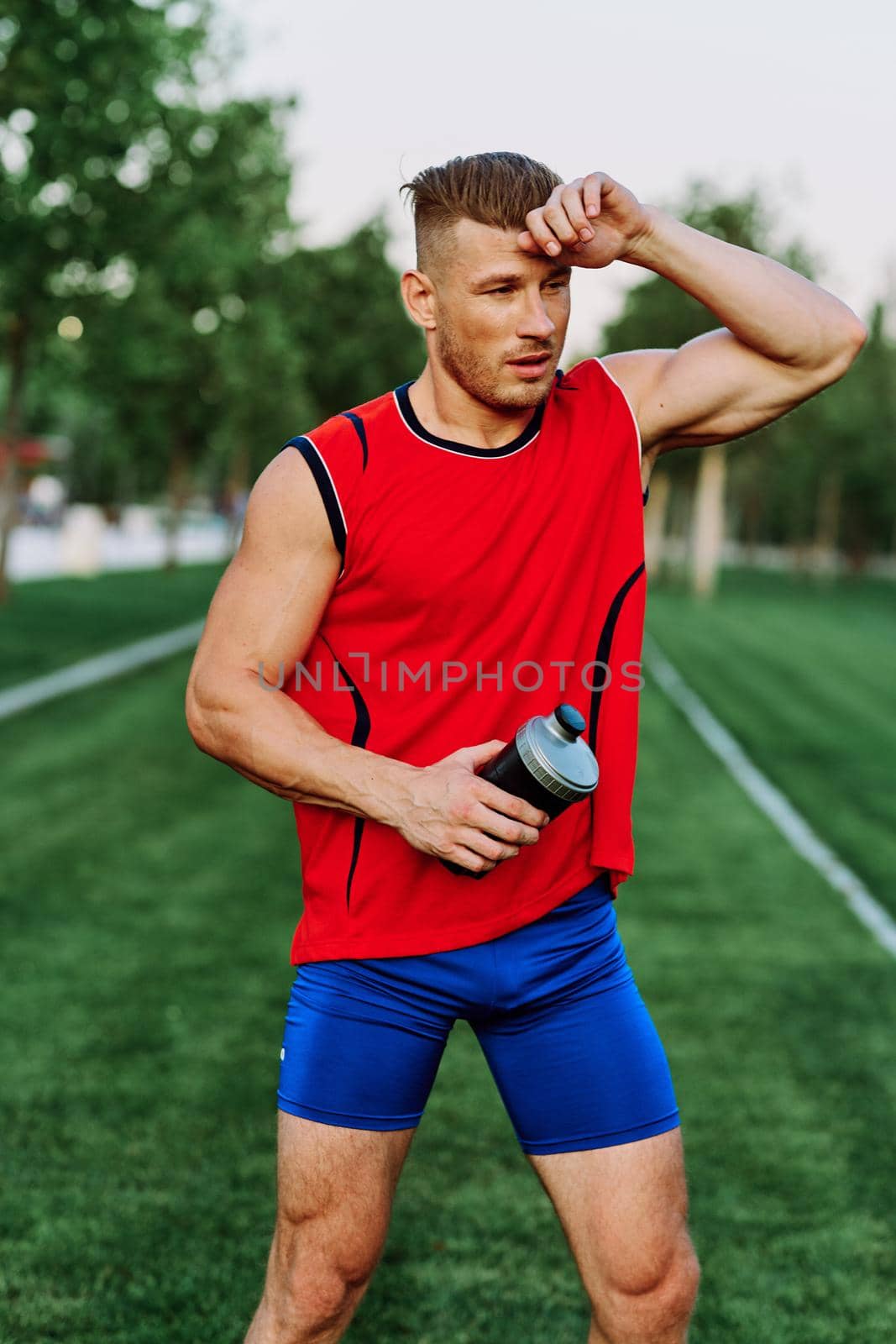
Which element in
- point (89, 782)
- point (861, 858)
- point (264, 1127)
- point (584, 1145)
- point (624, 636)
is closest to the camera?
point (584, 1145)

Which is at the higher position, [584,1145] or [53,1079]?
[584,1145]

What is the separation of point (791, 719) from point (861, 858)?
26.5 ft

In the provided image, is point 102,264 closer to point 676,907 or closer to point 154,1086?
point 676,907

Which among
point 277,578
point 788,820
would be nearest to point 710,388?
point 277,578

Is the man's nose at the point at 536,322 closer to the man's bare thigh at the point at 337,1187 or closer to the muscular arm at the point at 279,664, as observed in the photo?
the muscular arm at the point at 279,664

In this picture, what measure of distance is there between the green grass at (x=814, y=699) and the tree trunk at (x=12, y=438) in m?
11.2

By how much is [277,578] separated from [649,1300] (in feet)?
5.07

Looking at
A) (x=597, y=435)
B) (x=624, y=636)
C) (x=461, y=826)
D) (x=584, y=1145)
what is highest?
(x=597, y=435)

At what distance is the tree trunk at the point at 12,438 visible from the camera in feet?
86.4

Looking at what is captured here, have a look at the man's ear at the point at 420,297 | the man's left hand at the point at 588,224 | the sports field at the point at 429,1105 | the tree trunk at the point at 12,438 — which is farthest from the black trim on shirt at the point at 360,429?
the tree trunk at the point at 12,438

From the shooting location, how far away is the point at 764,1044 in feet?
23.4

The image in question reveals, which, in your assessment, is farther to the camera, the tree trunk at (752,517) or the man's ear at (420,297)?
the tree trunk at (752,517)

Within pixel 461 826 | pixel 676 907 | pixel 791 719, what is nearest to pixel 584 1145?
pixel 461 826

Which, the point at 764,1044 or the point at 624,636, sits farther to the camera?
the point at 764,1044
